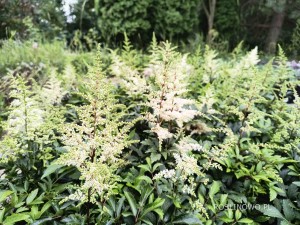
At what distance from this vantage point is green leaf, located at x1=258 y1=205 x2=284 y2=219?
201 cm

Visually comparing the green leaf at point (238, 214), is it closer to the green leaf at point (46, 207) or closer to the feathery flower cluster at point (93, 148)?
the feathery flower cluster at point (93, 148)

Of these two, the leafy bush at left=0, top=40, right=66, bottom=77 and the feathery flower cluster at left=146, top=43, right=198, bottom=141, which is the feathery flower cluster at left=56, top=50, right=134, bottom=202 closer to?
the feathery flower cluster at left=146, top=43, right=198, bottom=141

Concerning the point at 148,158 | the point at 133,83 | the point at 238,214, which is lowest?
the point at 238,214

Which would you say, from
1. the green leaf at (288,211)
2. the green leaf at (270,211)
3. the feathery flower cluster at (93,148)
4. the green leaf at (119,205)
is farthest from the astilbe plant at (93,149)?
the green leaf at (288,211)

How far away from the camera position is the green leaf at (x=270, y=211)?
2014 mm

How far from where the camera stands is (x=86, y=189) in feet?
5.42

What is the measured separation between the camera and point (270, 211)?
2051 millimetres

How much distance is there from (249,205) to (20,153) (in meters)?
1.55

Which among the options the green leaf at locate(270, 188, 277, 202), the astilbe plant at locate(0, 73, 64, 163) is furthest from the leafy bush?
the green leaf at locate(270, 188, 277, 202)

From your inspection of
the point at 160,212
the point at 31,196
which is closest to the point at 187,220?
the point at 160,212

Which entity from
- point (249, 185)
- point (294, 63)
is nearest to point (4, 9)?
point (294, 63)

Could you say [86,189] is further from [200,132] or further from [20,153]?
[200,132]

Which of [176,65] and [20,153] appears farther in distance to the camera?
[176,65]

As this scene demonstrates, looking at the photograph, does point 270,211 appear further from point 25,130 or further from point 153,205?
point 25,130
